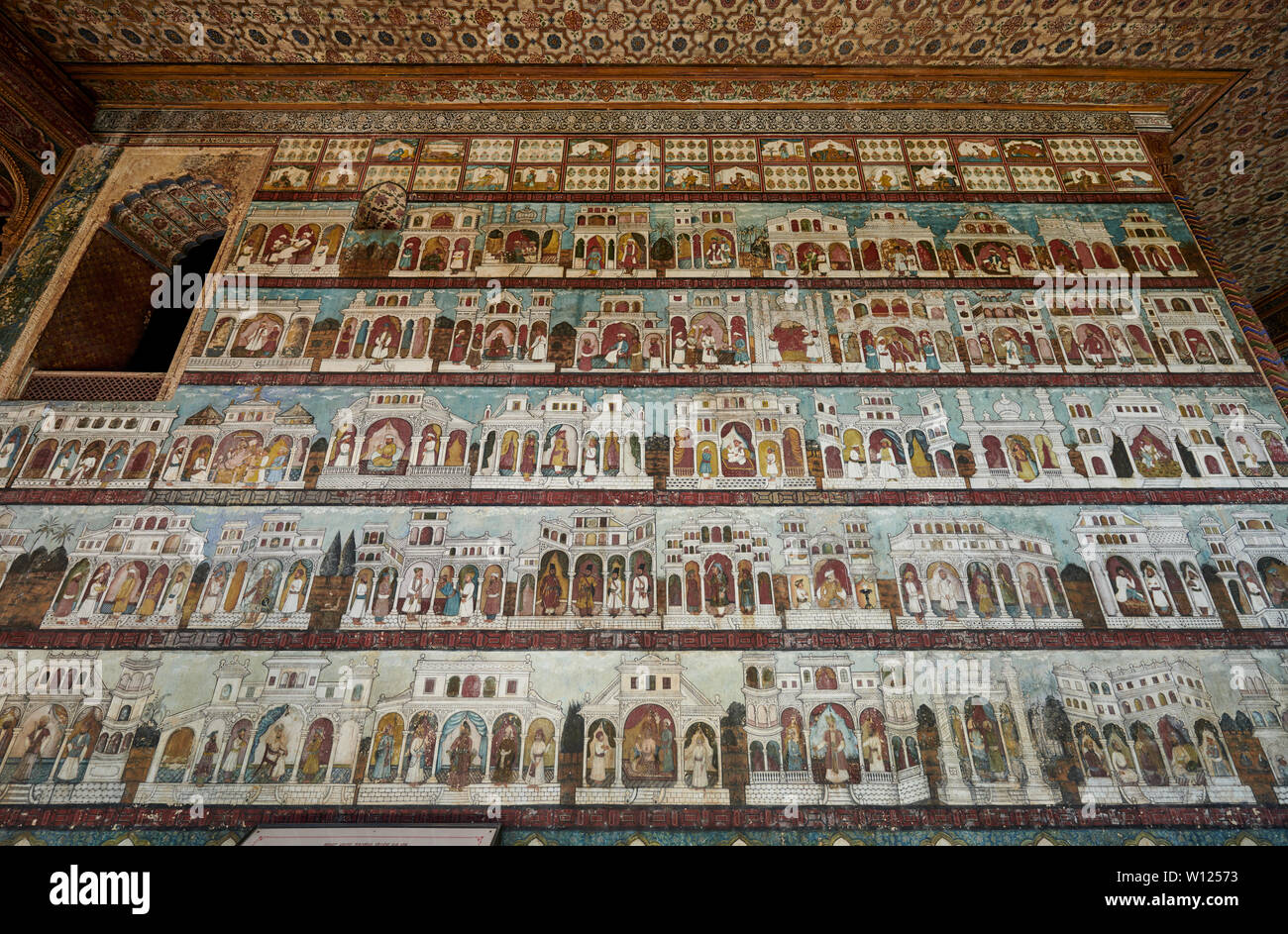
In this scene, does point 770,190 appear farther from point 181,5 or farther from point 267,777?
point 267,777

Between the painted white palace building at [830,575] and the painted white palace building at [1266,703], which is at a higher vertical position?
the painted white palace building at [830,575]

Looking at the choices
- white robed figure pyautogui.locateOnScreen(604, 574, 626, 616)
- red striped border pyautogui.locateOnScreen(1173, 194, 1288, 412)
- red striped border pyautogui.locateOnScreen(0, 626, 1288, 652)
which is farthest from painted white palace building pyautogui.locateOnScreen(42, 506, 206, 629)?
red striped border pyautogui.locateOnScreen(1173, 194, 1288, 412)

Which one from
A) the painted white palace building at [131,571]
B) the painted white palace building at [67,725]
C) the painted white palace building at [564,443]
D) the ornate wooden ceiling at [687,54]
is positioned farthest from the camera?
the ornate wooden ceiling at [687,54]

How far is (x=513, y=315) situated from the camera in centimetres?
738

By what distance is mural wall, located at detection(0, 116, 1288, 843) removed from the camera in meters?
5.48

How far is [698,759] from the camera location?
216 inches

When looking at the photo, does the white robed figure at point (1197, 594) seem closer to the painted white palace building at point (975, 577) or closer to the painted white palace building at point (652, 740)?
the painted white palace building at point (975, 577)

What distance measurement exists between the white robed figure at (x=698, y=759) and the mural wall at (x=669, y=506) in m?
0.02

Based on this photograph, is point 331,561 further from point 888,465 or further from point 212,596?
point 888,465

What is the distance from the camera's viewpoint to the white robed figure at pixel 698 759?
5426mm

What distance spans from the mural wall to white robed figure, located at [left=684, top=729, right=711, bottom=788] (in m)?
0.02

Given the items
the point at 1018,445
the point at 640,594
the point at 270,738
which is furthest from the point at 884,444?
the point at 270,738

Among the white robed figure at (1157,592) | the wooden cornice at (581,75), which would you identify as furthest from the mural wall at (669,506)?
the wooden cornice at (581,75)
